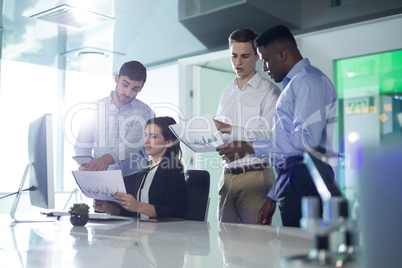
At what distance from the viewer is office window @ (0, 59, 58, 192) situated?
504 cm

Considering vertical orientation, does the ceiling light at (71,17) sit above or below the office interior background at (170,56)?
above

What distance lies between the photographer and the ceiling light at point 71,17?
4.48m

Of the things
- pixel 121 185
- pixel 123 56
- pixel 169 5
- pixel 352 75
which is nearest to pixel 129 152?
pixel 121 185

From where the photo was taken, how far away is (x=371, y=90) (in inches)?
124

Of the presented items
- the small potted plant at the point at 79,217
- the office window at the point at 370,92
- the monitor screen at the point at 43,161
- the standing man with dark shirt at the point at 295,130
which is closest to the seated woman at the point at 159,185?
the small potted plant at the point at 79,217

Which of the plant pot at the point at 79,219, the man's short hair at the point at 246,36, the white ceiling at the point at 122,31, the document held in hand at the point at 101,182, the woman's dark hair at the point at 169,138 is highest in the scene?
the white ceiling at the point at 122,31

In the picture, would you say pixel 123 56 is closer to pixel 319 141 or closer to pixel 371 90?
pixel 371 90

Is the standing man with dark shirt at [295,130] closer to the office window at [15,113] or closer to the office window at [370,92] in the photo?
the office window at [370,92]

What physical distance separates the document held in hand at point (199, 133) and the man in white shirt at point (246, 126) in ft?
0.86

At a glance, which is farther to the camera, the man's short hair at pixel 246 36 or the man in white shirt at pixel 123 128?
the man in white shirt at pixel 123 128

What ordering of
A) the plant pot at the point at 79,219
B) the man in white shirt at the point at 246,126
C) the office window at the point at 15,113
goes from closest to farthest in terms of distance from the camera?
the plant pot at the point at 79,219 < the man in white shirt at the point at 246,126 < the office window at the point at 15,113

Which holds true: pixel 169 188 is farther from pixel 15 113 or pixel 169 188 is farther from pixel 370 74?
pixel 15 113

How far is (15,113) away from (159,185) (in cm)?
358

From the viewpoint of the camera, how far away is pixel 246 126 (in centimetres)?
253
